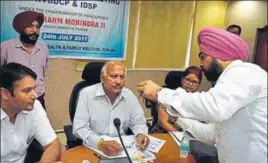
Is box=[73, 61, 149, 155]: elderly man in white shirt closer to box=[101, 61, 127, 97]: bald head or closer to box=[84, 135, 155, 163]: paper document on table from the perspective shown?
box=[101, 61, 127, 97]: bald head

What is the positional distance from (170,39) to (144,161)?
307 centimetres

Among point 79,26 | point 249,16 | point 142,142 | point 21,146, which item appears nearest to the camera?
point 21,146

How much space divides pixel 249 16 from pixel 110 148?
12.3 feet

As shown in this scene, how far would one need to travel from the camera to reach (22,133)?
5.03 feet

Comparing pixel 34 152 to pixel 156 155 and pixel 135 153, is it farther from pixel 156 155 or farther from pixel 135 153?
pixel 156 155

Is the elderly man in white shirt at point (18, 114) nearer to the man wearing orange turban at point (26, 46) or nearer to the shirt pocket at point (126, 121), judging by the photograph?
the shirt pocket at point (126, 121)

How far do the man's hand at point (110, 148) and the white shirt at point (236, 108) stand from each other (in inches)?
20.6

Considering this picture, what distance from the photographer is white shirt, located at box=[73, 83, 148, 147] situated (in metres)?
2.09

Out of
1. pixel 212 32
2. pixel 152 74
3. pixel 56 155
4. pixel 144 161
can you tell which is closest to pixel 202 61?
pixel 212 32

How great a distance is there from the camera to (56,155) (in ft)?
5.25

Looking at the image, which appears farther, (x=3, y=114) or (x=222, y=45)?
(x=3, y=114)

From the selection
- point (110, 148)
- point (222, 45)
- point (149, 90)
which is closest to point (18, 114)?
point (110, 148)

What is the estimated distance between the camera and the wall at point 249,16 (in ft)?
14.8

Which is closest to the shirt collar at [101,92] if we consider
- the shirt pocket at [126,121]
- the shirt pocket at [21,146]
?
the shirt pocket at [126,121]
